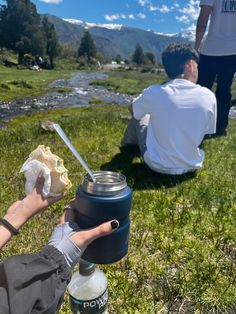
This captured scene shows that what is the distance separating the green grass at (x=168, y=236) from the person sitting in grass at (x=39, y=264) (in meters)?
1.26

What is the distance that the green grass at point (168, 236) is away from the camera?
13.4 ft

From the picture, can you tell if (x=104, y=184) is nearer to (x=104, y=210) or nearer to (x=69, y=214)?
(x=104, y=210)

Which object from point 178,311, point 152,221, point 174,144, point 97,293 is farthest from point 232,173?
point 97,293

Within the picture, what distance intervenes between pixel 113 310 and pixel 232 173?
4.74 meters

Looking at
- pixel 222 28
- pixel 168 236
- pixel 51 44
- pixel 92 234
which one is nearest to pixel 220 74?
pixel 222 28

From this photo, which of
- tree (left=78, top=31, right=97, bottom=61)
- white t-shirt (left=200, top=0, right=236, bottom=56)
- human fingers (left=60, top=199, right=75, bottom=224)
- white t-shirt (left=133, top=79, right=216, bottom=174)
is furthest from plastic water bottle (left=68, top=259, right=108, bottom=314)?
tree (left=78, top=31, right=97, bottom=61)

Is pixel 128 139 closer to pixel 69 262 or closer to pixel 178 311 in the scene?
pixel 178 311

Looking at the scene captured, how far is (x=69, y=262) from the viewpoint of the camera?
2908 mm

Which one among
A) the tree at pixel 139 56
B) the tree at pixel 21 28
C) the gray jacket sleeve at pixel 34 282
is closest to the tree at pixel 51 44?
the tree at pixel 21 28

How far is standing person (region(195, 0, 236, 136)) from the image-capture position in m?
10.0

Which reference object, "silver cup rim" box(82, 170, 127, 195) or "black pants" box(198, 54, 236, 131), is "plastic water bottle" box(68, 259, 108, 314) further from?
"black pants" box(198, 54, 236, 131)

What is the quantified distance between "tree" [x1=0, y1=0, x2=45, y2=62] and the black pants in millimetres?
102582

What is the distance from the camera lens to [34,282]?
8.96 feet

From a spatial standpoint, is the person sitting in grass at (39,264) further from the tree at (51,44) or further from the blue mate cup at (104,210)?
the tree at (51,44)
